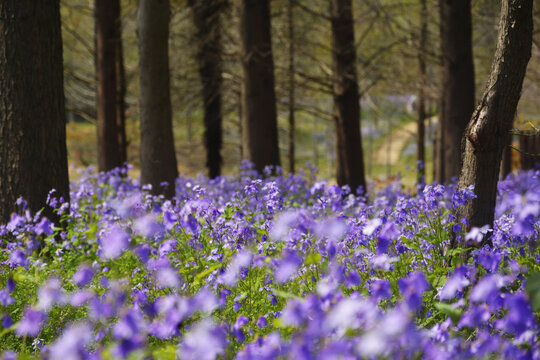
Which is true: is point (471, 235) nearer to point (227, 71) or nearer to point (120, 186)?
point (120, 186)

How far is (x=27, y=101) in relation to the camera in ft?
16.5

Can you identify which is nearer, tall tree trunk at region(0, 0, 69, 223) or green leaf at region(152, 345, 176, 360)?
green leaf at region(152, 345, 176, 360)

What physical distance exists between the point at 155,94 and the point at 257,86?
220cm

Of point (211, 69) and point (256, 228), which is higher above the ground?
point (211, 69)

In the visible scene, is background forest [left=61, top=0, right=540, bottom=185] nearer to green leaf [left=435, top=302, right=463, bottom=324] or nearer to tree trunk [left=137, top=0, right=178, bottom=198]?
tree trunk [left=137, top=0, right=178, bottom=198]

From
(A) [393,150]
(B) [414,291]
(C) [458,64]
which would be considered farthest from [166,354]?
(A) [393,150]

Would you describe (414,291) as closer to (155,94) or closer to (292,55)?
(155,94)

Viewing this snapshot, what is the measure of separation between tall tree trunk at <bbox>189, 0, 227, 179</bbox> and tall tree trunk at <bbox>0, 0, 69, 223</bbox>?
6.35m

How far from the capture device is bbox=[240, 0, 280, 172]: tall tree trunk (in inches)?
341

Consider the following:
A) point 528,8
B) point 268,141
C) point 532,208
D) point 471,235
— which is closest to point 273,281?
point 471,235

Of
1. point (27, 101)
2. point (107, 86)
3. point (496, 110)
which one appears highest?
point (107, 86)

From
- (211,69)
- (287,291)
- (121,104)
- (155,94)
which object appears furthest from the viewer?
(211,69)

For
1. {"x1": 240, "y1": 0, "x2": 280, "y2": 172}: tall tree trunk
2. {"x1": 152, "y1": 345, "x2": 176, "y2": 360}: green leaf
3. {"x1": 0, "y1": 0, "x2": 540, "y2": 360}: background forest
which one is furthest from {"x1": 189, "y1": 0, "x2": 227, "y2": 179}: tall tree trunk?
{"x1": 152, "y1": 345, "x2": 176, "y2": 360}: green leaf

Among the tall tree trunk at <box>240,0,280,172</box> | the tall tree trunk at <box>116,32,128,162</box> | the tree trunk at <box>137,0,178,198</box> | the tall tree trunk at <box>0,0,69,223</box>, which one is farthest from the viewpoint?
the tall tree trunk at <box>116,32,128,162</box>
